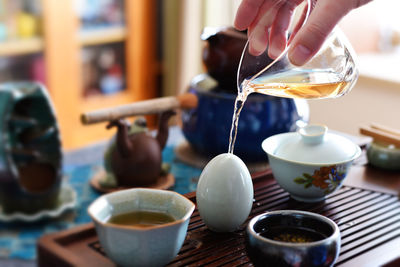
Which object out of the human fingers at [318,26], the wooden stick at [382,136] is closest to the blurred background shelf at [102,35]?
the wooden stick at [382,136]

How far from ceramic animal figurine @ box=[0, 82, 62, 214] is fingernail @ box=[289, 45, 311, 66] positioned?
0.92 m

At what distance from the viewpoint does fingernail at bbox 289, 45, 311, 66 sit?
2.56ft

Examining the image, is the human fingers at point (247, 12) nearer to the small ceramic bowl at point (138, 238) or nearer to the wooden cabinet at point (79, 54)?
the small ceramic bowl at point (138, 238)

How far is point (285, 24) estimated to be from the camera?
109 centimetres

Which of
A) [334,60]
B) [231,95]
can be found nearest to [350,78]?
[334,60]

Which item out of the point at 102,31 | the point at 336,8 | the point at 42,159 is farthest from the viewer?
the point at 102,31

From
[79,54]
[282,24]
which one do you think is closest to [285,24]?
[282,24]

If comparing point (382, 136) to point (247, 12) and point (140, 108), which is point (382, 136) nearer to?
point (247, 12)

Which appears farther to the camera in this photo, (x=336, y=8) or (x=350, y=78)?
(x=350, y=78)

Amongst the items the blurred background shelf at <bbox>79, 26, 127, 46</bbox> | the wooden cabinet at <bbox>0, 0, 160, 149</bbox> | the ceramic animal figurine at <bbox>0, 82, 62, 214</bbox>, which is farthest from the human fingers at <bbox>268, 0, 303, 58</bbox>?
the blurred background shelf at <bbox>79, 26, 127, 46</bbox>

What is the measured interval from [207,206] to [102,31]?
233 cm

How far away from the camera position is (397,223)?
0.97m

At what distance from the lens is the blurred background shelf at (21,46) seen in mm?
2643

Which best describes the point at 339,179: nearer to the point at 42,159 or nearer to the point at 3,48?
the point at 42,159
